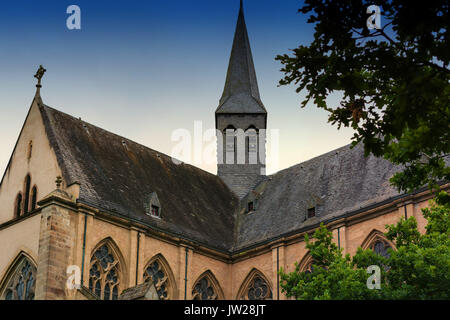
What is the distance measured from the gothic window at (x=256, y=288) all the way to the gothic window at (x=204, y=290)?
1.24 m

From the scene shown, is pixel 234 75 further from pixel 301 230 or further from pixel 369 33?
pixel 369 33

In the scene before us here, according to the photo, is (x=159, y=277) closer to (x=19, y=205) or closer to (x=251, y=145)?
(x=19, y=205)

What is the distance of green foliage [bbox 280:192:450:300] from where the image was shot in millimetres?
17250

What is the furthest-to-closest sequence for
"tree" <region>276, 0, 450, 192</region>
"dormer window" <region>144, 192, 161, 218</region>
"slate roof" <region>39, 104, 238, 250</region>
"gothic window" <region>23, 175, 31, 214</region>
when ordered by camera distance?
"dormer window" <region>144, 192, 161, 218</region> → "gothic window" <region>23, 175, 31, 214</region> → "slate roof" <region>39, 104, 238, 250</region> → "tree" <region>276, 0, 450, 192</region>

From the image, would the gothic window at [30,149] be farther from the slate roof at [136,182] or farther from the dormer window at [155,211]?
the dormer window at [155,211]

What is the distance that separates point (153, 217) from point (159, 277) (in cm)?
238

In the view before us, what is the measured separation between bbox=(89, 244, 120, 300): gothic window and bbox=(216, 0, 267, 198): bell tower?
1150cm

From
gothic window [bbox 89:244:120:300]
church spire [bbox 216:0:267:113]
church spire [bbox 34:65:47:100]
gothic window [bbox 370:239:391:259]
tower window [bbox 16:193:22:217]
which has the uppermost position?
church spire [bbox 216:0:267:113]

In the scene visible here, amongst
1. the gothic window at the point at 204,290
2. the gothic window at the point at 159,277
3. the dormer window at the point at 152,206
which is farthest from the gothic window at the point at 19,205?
the gothic window at the point at 204,290

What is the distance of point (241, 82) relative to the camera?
4141 centimetres

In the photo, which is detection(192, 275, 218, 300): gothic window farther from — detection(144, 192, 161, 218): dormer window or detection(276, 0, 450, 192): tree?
detection(276, 0, 450, 192): tree

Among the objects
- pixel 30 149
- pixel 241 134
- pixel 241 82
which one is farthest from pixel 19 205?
pixel 241 82

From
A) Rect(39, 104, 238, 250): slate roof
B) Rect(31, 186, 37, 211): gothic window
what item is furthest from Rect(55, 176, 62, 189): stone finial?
Rect(31, 186, 37, 211): gothic window
